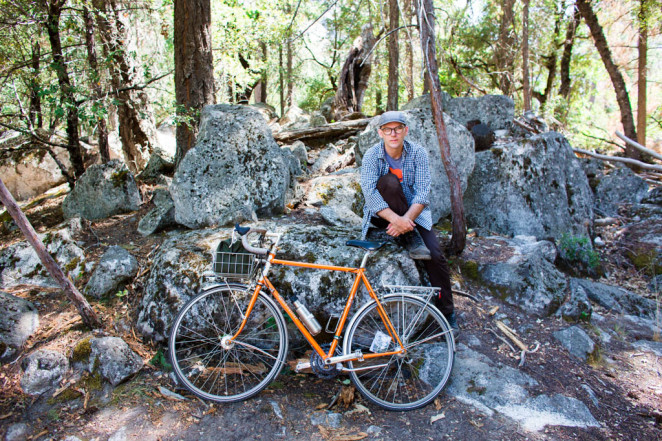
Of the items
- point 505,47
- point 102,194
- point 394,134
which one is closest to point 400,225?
point 394,134

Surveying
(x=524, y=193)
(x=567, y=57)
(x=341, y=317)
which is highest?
(x=567, y=57)

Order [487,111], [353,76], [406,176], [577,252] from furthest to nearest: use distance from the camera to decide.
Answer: [353,76] < [487,111] < [577,252] < [406,176]

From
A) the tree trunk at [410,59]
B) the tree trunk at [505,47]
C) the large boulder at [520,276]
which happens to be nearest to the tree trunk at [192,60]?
the tree trunk at [410,59]

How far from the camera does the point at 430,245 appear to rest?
12.4 ft

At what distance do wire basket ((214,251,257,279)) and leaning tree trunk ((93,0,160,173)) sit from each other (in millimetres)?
4969

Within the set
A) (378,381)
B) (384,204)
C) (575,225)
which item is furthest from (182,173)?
(575,225)

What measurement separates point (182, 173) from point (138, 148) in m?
4.09

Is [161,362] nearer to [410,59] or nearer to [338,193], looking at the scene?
[338,193]

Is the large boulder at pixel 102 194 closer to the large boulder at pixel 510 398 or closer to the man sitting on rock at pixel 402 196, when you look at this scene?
the man sitting on rock at pixel 402 196

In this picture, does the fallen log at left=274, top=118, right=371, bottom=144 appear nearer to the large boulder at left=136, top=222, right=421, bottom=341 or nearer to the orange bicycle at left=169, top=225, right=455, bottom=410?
the large boulder at left=136, top=222, right=421, bottom=341

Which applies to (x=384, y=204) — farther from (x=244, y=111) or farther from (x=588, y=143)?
(x=588, y=143)

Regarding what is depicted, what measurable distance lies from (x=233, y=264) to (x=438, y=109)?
3256 millimetres

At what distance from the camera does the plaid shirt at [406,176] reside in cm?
379

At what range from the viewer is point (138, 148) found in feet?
28.2
